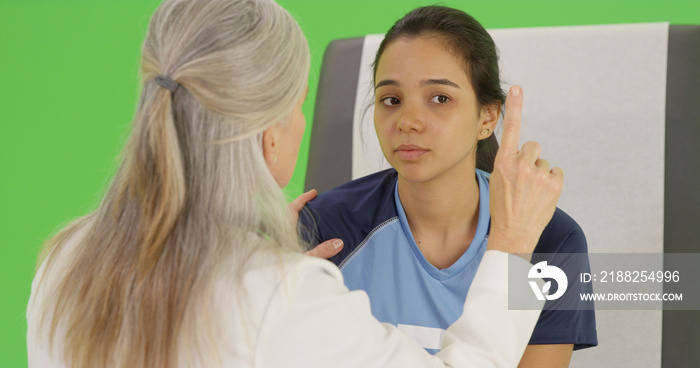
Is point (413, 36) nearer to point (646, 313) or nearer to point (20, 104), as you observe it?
point (646, 313)

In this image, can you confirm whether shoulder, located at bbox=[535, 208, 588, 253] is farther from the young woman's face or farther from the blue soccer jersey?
the young woman's face

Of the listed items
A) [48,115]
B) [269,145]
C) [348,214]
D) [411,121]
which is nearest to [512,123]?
[411,121]

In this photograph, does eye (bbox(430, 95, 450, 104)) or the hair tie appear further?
eye (bbox(430, 95, 450, 104))

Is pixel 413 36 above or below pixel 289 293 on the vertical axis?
above

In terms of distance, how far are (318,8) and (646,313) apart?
1371mm

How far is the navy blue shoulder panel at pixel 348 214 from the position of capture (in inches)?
54.6

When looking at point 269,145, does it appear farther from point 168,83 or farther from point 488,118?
point 488,118

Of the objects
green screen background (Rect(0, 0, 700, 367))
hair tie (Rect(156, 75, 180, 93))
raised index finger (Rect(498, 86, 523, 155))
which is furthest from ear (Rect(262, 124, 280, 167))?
green screen background (Rect(0, 0, 700, 367))

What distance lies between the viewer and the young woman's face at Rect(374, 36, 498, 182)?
4.19ft

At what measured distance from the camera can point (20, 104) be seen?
99.7 inches

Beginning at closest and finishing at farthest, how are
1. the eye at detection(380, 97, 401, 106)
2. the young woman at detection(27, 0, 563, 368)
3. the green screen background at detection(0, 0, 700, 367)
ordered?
the young woman at detection(27, 0, 563, 368) < the eye at detection(380, 97, 401, 106) < the green screen background at detection(0, 0, 700, 367)

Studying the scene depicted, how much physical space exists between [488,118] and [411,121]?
0.19 meters

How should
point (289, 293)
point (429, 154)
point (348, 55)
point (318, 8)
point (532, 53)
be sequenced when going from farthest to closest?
1. point (318, 8)
2. point (348, 55)
3. point (532, 53)
4. point (429, 154)
5. point (289, 293)

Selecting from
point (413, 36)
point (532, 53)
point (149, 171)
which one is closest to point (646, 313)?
point (532, 53)
